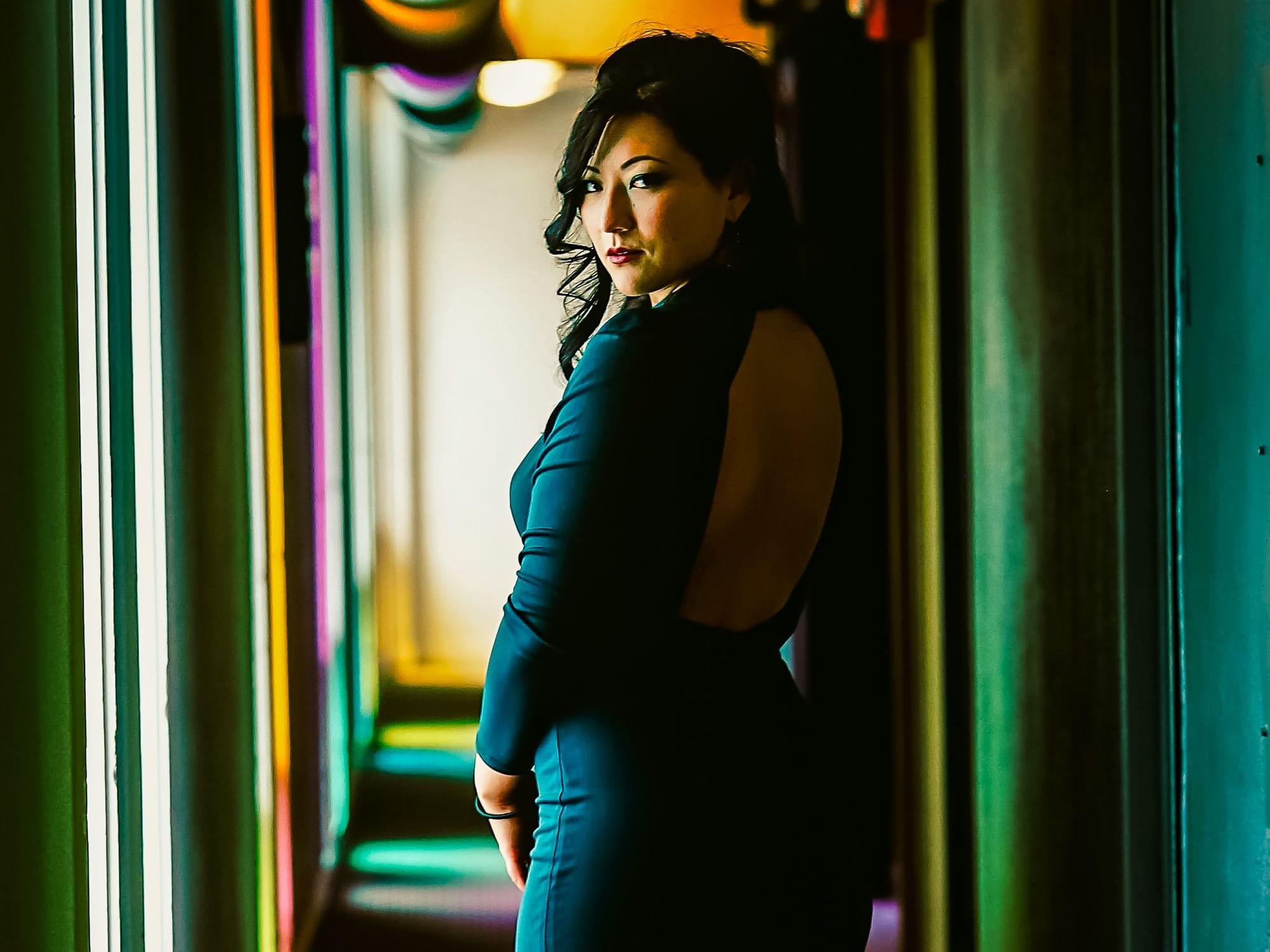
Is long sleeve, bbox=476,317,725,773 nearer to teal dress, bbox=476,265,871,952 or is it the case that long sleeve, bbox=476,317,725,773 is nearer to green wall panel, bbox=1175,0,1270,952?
teal dress, bbox=476,265,871,952

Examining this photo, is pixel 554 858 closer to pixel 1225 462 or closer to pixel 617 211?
pixel 617 211

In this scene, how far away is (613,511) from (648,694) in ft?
0.56

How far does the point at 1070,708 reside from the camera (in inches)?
69.3

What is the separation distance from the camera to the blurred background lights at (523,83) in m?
1.75

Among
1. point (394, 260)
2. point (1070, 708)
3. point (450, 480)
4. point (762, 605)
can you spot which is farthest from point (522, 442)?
point (1070, 708)

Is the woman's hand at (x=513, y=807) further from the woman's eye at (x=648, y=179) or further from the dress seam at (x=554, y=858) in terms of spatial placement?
the woman's eye at (x=648, y=179)

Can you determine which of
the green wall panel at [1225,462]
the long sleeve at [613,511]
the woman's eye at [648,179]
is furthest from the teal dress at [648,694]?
the green wall panel at [1225,462]

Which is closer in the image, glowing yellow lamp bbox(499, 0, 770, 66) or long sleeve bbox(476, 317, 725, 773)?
long sleeve bbox(476, 317, 725, 773)

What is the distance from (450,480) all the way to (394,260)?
35cm

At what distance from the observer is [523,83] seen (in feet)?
5.81

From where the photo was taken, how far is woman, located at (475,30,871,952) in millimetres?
1011

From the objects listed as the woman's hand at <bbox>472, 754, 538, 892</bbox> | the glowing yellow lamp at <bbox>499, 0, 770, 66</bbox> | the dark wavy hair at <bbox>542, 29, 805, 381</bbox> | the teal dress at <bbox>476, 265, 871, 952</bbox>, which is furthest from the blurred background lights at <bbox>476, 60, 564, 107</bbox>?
the woman's hand at <bbox>472, 754, 538, 892</bbox>

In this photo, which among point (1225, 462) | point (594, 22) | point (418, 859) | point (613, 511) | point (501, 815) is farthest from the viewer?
point (418, 859)

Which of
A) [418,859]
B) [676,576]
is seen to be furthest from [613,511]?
[418,859]
